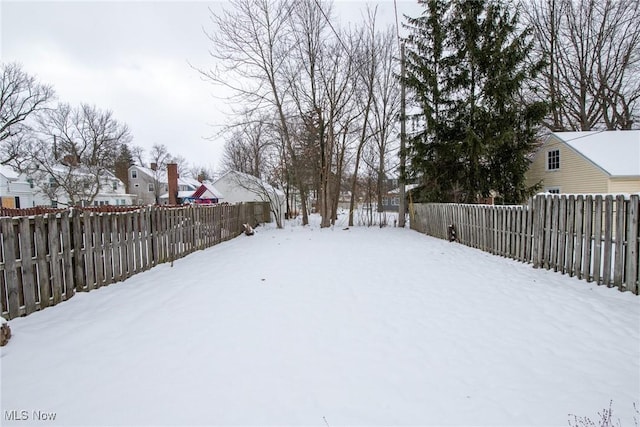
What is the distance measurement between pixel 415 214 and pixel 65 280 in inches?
530

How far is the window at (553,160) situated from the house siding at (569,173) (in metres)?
0.18

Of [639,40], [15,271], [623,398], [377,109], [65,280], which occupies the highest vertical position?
[639,40]

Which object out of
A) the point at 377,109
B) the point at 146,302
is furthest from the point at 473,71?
the point at 146,302

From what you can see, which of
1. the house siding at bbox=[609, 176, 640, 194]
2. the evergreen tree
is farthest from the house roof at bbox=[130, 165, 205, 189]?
the house siding at bbox=[609, 176, 640, 194]

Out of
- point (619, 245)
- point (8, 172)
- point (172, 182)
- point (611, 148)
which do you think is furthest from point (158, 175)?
point (619, 245)

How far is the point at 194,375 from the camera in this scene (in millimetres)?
2451

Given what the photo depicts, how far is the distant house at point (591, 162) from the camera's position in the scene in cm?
1462

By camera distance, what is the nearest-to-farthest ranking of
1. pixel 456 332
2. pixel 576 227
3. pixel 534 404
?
pixel 534 404, pixel 456 332, pixel 576 227

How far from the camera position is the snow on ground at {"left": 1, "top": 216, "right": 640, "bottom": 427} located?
2078 mm

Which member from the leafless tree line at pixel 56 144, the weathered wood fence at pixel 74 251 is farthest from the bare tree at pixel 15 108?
the weathered wood fence at pixel 74 251

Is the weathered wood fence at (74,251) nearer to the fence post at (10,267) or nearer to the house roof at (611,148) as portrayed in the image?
the fence post at (10,267)

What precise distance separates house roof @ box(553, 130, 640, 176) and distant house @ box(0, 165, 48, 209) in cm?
4040

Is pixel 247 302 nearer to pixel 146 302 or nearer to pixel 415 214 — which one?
pixel 146 302

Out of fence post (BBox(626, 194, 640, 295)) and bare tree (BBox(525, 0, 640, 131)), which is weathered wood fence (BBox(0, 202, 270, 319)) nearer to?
fence post (BBox(626, 194, 640, 295))
